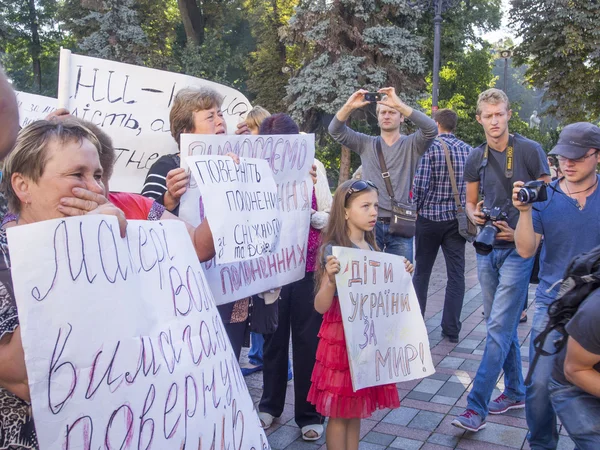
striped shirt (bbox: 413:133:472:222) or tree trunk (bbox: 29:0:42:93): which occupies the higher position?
tree trunk (bbox: 29:0:42:93)

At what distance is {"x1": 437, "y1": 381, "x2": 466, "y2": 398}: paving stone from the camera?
441 cm

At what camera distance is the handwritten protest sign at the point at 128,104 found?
3.26 m

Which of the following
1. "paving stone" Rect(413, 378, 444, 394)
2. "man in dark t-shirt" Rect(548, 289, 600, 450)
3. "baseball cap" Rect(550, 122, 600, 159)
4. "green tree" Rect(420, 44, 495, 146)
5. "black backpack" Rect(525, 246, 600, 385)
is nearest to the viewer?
"man in dark t-shirt" Rect(548, 289, 600, 450)

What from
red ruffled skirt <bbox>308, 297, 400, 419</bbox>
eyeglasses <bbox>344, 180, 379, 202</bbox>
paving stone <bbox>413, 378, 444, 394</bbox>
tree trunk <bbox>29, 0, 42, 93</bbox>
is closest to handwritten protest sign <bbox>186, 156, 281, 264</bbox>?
eyeglasses <bbox>344, 180, 379, 202</bbox>

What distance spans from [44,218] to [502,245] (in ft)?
9.67

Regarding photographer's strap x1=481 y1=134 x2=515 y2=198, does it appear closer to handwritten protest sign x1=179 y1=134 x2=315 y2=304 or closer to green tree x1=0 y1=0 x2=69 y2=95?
handwritten protest sign x1=179 y1=134 x2=315 y2=304

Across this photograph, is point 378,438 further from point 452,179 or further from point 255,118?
point 452,179

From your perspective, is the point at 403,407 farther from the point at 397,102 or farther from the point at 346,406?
the point at 397,102

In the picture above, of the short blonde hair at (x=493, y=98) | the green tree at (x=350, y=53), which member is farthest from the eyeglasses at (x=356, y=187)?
the green tree at (x=350, y=53)

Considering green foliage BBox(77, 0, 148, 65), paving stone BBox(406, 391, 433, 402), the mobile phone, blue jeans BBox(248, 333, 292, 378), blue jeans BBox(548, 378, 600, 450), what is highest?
green foliage BBox(77, 0, 148, 65)

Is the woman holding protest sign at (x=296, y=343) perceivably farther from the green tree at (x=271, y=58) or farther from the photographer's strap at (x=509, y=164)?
the green tree at (x=271, y=58)

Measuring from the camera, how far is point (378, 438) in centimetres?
375

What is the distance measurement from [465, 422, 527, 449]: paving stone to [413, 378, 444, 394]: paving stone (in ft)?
2.11

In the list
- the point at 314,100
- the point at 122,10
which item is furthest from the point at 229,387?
the point at 122,10
